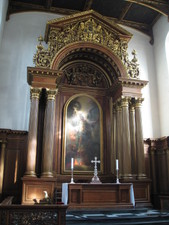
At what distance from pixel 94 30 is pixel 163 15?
415 cm

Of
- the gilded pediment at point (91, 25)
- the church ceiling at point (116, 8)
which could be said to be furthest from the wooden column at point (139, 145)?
the church ceiling at point (116, 8)

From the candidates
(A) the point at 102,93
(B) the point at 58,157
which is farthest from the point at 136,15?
(B) the point at 58,157

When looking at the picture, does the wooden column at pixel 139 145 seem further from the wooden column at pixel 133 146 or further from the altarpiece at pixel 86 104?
the wooden column at pixel 133 146

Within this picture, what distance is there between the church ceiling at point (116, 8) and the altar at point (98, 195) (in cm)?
842

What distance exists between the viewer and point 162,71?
13758mm

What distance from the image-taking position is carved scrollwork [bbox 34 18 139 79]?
11453 millimetres

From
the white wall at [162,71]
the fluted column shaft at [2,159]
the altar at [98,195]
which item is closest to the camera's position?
the altar at [98,195]

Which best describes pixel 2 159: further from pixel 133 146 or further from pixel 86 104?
pixel 133 146

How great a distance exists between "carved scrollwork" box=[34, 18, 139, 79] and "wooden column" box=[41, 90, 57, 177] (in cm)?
153

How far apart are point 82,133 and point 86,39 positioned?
4.16m

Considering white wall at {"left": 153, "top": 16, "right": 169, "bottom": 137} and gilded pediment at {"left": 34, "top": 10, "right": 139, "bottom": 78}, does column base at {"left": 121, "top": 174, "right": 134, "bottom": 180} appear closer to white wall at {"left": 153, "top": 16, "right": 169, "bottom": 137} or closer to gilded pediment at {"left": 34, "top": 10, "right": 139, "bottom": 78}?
white wall at {"left": 153, "top": 16, "right": 169, "bottom": 137}

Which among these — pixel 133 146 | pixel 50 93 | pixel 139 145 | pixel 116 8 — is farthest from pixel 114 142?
pixel 116 8

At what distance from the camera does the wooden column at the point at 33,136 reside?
9984mm

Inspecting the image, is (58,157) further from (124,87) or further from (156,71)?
(156,71)
